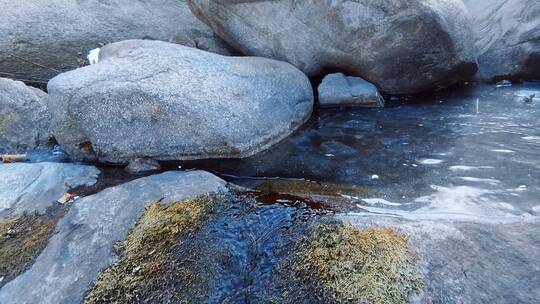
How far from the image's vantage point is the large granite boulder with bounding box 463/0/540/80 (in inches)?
238

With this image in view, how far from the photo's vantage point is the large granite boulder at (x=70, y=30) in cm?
621

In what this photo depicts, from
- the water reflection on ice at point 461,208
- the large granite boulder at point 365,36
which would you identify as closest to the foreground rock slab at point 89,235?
the water reflection on ice at point 461,208

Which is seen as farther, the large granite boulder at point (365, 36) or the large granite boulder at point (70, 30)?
the large granite boulder at point (70, 30)

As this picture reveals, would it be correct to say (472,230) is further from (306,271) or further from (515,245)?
(306,271)

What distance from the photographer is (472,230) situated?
2539 mm

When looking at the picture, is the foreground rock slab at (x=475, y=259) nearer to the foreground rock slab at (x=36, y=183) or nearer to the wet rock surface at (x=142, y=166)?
the wet rock surface at (x=142, y=166)

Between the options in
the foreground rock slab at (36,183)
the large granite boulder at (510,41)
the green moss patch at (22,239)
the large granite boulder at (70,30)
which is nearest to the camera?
the green moss patch at (22,239)

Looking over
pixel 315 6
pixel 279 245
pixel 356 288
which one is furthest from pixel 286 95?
pixel 356 288

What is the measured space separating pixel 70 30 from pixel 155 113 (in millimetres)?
3487

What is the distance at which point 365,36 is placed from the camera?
17.8 ft

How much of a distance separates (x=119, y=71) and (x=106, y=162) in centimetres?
93

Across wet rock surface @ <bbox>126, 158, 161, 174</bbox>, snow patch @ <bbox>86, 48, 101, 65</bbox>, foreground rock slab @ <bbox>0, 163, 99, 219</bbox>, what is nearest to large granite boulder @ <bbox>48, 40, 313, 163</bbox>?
wet rock surface @ <bbox>126, 158, 161, 174</bbox>

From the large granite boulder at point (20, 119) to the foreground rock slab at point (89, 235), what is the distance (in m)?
1.83

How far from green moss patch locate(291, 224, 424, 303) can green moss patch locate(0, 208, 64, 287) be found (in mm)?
1799
